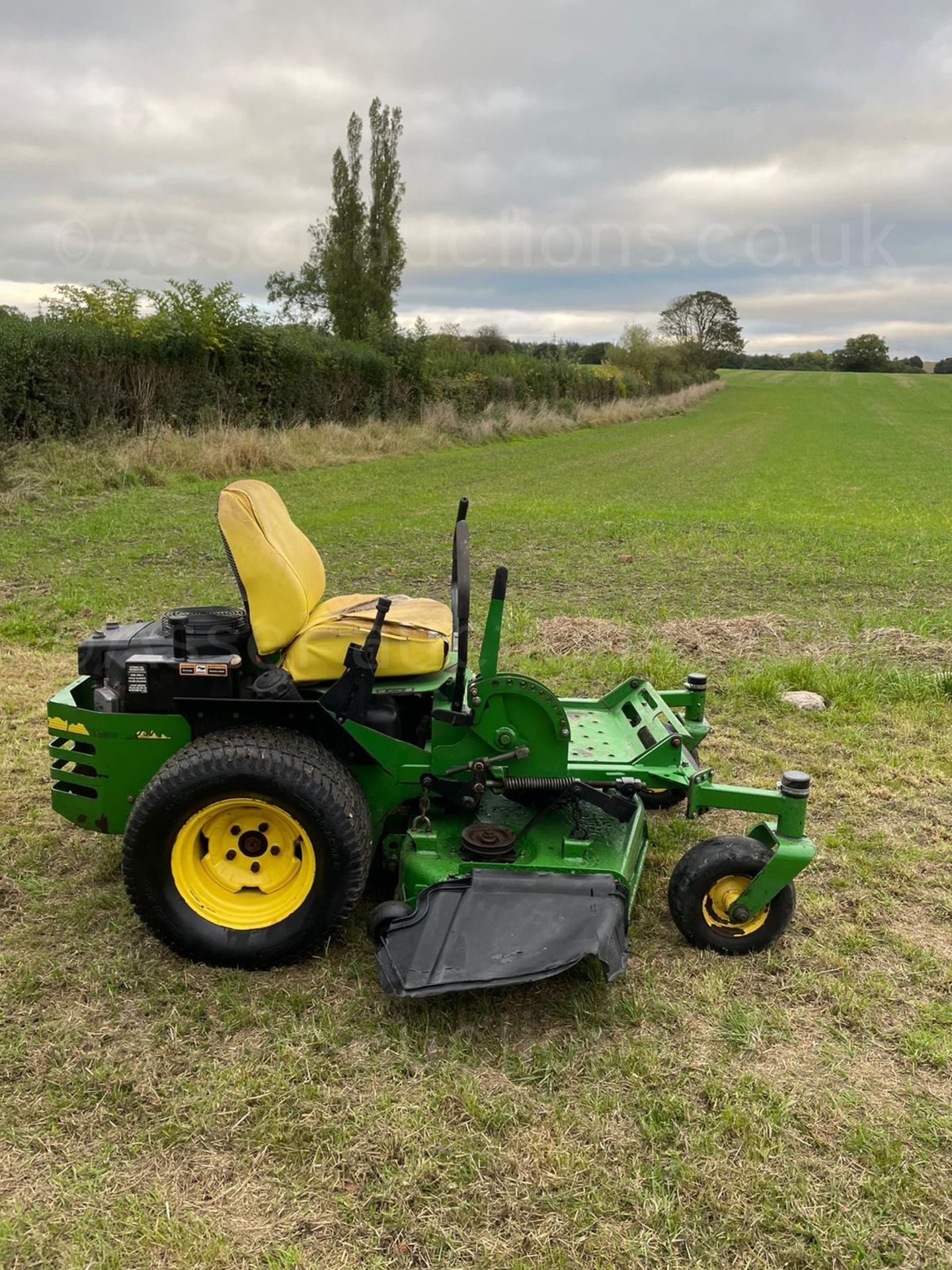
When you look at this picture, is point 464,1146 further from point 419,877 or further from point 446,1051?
point 419,877

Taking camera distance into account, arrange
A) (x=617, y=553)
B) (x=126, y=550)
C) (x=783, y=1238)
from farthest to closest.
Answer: (x=617, y=553)
(x=126, y=550)
(x=783, y=1238)

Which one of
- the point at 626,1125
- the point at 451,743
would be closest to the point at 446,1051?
the point at 626,1125

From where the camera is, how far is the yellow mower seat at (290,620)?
3270 mm

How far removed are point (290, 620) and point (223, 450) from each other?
12691mm

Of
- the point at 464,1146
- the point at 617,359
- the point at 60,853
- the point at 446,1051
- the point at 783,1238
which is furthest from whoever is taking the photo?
the point at 617,359

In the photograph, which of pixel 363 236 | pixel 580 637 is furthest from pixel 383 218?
pixel 580 637

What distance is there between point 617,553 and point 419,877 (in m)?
7.34

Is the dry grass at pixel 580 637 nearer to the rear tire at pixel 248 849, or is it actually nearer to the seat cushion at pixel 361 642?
the seat cushion at pixel 361 642

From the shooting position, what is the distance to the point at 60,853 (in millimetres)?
3930

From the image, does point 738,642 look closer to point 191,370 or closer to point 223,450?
point 223,450

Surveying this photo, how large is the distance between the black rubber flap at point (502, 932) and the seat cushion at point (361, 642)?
79 centimetres

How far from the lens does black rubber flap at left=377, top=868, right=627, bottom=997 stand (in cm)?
280

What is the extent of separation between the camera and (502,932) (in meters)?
2.91

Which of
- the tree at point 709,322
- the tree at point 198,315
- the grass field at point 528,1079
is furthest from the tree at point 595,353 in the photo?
the grass field at point 528,1079
